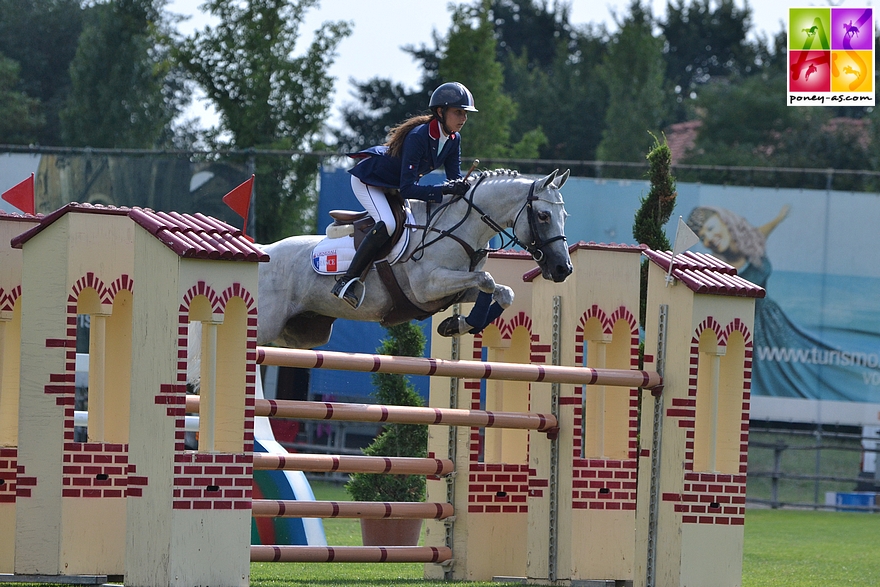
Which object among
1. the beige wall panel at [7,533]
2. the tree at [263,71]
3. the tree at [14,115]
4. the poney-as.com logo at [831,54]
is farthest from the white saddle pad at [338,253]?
the tree at [14,115]

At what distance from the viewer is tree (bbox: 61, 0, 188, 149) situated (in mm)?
28078

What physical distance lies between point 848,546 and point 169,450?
8061 mm

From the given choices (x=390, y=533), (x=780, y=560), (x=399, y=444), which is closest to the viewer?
(x=390, y=533)

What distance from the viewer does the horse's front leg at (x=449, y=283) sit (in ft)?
21.8

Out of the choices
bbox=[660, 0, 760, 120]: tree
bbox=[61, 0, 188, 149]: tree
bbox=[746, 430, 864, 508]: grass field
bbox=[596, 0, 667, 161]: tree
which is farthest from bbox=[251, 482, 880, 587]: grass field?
bbox=[660, 0, 760, 120]: tree

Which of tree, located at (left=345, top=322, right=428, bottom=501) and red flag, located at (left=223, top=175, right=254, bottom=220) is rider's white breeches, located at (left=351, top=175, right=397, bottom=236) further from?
tree, located at (left=345, top=322, right=428, bottom=501)

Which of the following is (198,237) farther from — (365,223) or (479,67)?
(479,67)

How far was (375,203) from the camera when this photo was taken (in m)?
6.95

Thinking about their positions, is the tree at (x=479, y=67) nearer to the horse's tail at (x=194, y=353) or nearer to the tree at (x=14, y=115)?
the tree at (x=14, y=115)

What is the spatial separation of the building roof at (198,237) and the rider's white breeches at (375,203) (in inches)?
50.2

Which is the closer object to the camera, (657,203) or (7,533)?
(7,533)

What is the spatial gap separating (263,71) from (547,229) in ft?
53.0

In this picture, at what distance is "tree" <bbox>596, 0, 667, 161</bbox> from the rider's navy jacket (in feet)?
75.8

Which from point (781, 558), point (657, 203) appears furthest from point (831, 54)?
point (781, 558)
